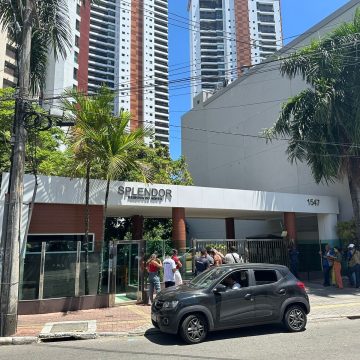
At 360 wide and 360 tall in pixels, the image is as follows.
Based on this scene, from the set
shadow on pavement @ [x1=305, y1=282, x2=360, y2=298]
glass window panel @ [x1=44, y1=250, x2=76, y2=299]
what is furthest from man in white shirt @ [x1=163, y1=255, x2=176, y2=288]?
shadow on pavement @ [x1=305, y1=282, x2=360, y2=298]

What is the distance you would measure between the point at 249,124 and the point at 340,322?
22.2 meters

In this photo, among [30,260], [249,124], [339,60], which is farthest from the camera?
[249,124]

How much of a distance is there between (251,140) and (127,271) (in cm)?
1904

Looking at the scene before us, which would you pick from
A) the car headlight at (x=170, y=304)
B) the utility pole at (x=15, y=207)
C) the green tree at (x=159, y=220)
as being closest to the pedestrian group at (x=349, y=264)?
the car headlight at (x=170, y=304)

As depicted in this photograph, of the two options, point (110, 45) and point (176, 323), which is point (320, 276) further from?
point (110, 45)

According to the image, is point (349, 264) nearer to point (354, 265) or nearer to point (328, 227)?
point (354, 265)

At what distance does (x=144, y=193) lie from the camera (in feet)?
53.8

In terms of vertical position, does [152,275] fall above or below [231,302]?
above

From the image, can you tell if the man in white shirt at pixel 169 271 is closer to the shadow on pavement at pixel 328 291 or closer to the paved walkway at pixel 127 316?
the paved walkway at pixel 127 316

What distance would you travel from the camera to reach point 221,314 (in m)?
8.69

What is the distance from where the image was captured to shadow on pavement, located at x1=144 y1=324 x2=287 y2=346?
8.74 m

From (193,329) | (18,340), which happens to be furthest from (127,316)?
(193,329)

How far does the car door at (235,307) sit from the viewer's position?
8703mm

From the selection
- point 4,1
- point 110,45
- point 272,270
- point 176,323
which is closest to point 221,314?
point 176,323
